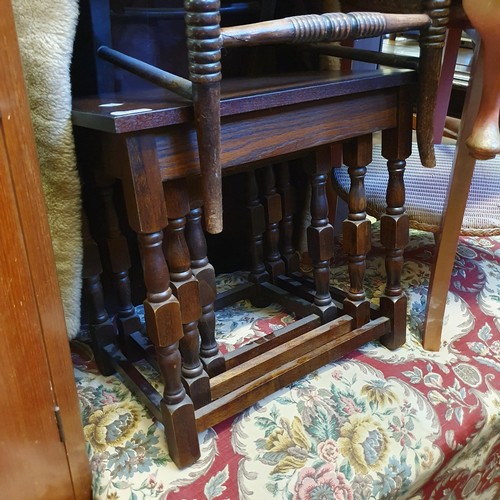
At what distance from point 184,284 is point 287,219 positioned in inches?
20.0

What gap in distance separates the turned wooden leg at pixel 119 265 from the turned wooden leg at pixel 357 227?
14.9 inches

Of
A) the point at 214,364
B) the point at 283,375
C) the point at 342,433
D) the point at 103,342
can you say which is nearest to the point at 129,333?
the point at 103,342

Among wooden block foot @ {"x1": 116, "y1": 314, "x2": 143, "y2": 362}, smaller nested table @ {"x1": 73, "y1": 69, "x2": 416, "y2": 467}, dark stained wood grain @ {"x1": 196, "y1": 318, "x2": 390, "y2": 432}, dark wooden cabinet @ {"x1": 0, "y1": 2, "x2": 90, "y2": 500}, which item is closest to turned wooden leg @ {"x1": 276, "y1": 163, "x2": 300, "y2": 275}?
smaller nested table @ {"x1": 73, "y1": 69, "x2": 416, "y2": 467}

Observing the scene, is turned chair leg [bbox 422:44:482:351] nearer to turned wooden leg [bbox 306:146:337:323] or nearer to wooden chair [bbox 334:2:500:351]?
wooden chair [bbox 334:2:500:351]

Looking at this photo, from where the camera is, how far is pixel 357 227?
898 millimetres

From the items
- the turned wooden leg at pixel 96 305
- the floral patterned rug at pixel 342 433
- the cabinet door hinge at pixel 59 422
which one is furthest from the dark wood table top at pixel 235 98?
the floral patterned rug at pixel 342 433

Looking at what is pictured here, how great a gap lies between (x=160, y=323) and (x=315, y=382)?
0.35 meters

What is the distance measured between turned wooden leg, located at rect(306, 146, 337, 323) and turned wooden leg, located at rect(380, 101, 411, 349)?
0.10 metres

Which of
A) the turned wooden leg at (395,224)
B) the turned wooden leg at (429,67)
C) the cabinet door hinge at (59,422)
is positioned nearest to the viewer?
the cabinet door hinge at (59,422)

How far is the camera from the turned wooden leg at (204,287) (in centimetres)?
79

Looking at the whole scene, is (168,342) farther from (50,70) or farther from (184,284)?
(50,70)

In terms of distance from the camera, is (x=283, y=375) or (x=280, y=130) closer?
(x=280, y=130)

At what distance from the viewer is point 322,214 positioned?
93 cm

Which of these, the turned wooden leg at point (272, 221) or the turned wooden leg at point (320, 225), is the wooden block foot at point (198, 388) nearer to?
the turned wooden leg at point (320, 225)
